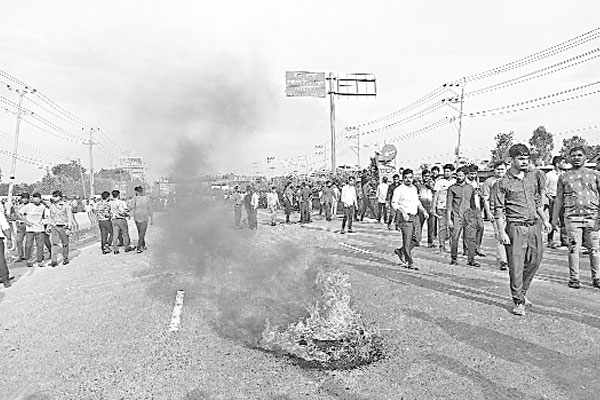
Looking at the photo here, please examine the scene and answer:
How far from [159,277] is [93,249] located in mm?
7038

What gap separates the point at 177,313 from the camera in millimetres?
6535

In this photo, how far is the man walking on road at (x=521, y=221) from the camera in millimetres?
5906

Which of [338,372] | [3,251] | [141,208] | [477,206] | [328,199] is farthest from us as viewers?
[328,199]

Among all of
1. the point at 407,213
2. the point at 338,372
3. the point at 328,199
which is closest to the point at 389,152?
the point at 328,199

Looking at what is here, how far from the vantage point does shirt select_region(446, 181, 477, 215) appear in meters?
9.15

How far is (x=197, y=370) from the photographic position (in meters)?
4.50

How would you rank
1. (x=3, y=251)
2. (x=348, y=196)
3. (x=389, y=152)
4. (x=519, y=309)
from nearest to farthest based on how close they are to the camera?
(x=519, y=309) → (x=3, y=251) → (x=348, y=196) → (x=389, y=152)

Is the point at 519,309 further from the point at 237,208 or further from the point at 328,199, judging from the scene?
the point at 328,199

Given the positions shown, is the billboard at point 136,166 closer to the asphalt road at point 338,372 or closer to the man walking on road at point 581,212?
the asphalt road at point 338,372

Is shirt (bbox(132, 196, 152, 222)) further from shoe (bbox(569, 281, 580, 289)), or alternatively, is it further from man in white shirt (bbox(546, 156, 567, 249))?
shoe (bbox(569, 281, 580, 289))

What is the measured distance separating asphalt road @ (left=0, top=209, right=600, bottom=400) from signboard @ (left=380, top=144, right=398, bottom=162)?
1257cm

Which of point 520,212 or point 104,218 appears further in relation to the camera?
point 104,218

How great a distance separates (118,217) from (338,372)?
10.3 meters

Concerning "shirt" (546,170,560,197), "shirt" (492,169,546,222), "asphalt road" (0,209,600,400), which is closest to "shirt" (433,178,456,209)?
"shirt" (546,170,560,197)
